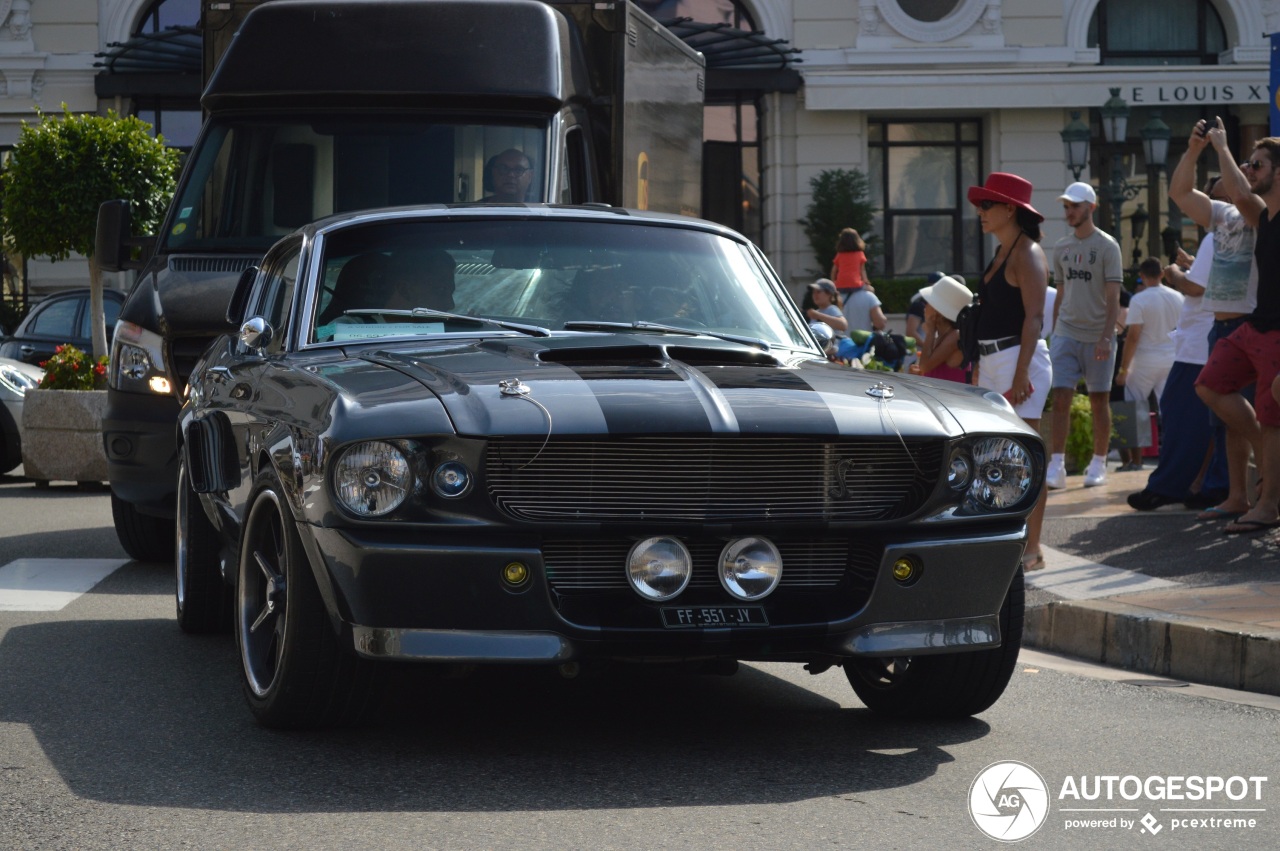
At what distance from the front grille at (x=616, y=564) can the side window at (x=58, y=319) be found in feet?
56.7

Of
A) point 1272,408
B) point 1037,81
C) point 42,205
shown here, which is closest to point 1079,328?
point 1272,408

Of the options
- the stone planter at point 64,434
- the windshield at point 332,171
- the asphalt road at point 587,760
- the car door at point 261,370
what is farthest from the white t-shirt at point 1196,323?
the stone planter at point 64,434

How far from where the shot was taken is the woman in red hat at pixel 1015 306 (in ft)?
28.3

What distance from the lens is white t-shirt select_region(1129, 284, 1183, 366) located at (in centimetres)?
1441

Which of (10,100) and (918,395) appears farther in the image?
(10,100)

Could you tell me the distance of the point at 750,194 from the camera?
32.1 m

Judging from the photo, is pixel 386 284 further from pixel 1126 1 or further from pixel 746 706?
pixel 1126 1

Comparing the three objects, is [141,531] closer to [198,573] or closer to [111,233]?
[111,233]

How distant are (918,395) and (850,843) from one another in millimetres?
1506

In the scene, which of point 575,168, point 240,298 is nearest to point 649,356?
point 240,298

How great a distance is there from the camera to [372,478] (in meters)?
4.53

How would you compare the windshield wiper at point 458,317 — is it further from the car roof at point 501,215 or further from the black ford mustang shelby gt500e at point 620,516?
the car roof at point 501,215

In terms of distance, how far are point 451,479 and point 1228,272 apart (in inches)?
251

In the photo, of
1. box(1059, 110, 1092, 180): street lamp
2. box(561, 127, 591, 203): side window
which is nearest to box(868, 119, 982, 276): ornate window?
box(1059, 110, 1092, 180): street lamp
